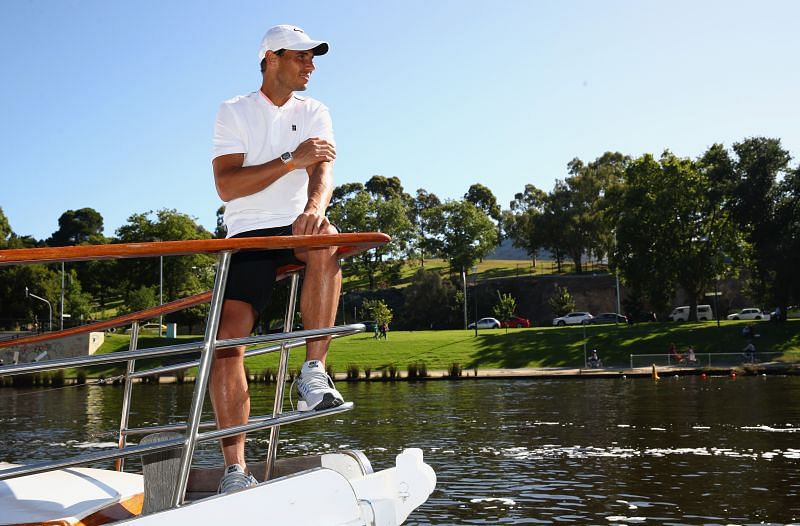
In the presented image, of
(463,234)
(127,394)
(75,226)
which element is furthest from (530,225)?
(127,394)

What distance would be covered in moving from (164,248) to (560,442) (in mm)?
20453

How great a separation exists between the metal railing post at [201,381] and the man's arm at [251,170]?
0.86 metres

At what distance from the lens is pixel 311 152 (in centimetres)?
384

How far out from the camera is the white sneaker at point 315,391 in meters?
3.38

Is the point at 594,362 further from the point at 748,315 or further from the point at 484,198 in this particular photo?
the point at 484,198

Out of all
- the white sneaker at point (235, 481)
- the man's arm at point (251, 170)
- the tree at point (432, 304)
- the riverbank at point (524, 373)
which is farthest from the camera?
the tree at point (432, 304)

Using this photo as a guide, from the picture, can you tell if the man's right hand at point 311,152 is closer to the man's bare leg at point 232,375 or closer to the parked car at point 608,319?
the man's bare leg at point 232,375

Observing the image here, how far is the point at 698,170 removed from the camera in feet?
252

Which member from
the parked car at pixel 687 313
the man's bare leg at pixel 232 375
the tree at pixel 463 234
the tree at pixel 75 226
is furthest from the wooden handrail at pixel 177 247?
the tree at pixel 75 226

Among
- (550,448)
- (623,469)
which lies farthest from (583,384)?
(623,469)

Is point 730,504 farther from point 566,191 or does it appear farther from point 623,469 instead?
point 566,191

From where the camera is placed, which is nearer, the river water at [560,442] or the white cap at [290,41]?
the white cap at [290,41]

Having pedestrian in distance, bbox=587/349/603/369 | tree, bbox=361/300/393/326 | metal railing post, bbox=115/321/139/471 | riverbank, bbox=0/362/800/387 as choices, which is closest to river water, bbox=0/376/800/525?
riverbank, bbox=0/362/800/387

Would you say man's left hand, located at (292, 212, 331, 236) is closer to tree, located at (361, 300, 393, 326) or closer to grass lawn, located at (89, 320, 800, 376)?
grass lawn, located at (89, 320, 800, 376)
